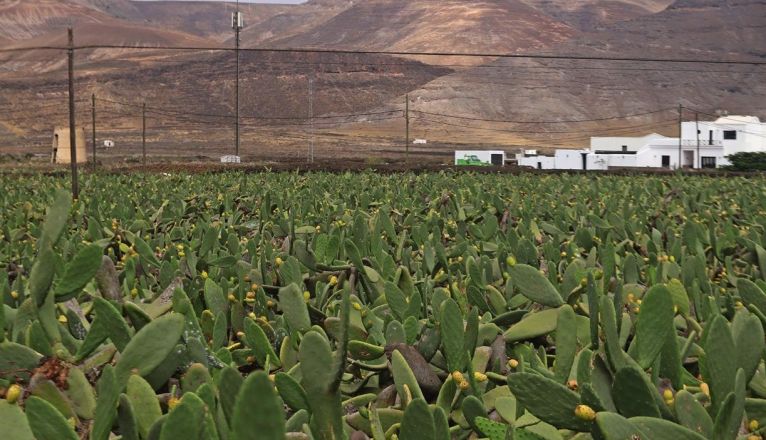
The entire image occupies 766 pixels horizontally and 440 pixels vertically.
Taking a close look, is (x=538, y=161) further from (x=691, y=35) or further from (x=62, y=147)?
(x=691, y=35)

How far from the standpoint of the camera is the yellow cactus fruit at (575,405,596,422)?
1.51m

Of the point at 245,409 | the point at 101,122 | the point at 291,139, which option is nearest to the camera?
the point at 245,409

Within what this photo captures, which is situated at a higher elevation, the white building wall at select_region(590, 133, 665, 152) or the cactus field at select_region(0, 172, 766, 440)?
the white building wall at select_region(590, 133, 665, 152)

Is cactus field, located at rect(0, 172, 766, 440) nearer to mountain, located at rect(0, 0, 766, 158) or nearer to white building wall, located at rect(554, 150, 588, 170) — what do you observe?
white building wall, located at rect(554, 150, 588, 170)

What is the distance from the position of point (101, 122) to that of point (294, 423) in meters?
124

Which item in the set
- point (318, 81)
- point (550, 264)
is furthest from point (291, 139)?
point (550, 264)

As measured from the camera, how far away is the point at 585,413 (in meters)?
1.52

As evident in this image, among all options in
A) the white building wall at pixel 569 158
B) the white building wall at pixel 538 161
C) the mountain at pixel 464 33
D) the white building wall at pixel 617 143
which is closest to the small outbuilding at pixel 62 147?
the white building wall at pixel 538 161

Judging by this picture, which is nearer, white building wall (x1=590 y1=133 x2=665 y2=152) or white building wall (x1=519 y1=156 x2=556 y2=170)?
white building wall (x1=519 y1=156 x2=556 y2=170)

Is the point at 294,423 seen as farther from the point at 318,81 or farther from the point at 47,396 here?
the point at 318,81

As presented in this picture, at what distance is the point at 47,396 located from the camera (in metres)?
1.77

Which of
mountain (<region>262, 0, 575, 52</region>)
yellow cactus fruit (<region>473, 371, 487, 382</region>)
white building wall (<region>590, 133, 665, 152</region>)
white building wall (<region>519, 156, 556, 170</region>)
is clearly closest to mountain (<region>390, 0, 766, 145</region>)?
white building wall (<region>590, 133, 665, 152</region>)

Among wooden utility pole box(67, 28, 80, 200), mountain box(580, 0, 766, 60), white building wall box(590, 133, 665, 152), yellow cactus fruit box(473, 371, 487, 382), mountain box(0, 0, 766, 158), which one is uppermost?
mountain box(580, 0, 766, 60)

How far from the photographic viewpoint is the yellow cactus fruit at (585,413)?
151 centimetres
